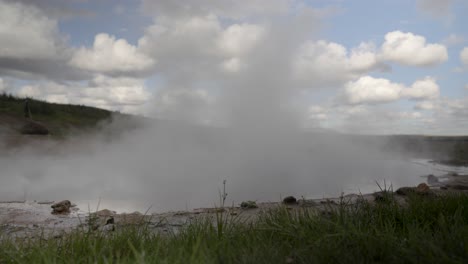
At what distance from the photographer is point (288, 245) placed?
9.36ft

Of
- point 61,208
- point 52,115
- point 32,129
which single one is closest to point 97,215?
point 61,208

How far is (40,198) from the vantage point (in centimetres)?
707

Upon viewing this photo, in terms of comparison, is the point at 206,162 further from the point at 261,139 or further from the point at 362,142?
the point at 362,142

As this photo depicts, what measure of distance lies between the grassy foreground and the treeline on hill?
1505cm

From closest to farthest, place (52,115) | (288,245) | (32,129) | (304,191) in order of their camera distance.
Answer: (288,245) → (304,191) → (32,129) → (52,115)

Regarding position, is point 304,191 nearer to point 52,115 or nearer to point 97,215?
point 97,215

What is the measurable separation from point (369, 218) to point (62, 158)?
10829 mm

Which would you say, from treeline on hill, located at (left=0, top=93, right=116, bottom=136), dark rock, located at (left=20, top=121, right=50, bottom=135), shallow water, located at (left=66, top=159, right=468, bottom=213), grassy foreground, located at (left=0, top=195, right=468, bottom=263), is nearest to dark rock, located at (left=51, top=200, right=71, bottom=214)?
shallow water, located at (left=66, top=159, right=468, bottom=213)

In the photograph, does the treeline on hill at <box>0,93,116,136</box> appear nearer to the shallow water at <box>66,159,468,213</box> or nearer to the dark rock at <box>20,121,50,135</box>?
the dark rock at <box>20,121,50,135</box>

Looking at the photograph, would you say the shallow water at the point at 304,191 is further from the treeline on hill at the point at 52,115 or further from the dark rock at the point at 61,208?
the treeline on hill at the point at 52,115

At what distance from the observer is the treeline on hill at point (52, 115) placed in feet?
59.0

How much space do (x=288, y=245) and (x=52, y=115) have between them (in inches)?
812

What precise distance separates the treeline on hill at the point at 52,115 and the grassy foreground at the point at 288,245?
49.4ft

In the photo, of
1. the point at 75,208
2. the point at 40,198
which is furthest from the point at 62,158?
the point at 75,208
